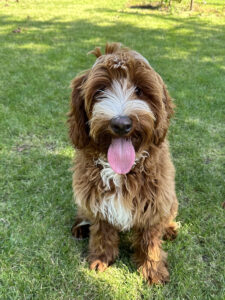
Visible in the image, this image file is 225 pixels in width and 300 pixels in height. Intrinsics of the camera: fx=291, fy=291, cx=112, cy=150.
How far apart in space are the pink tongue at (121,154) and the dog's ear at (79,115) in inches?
10.5

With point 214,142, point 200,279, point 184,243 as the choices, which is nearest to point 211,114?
point 214,142

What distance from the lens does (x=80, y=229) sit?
9.39 feet

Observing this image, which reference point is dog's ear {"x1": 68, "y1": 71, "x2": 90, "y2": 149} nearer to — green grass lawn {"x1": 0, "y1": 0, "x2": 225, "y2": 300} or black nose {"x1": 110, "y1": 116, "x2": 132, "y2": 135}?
black nose {"x1": 110, "y1": 116, "x2": 132, "y2": 135}

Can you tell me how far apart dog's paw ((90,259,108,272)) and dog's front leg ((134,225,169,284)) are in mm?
330

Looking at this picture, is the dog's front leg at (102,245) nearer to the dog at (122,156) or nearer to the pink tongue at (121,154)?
the dog at (122,156)

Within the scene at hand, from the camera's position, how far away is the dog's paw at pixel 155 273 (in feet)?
8.09

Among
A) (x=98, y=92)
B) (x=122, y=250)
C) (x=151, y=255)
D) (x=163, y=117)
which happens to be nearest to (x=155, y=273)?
(x=151, y=255)

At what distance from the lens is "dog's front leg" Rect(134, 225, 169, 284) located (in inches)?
97.3

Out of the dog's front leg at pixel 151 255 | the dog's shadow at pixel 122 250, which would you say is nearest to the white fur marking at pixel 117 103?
the dog's front leg at pixel 151 255

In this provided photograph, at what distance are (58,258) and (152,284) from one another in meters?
0.86

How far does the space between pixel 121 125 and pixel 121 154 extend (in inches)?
9.8

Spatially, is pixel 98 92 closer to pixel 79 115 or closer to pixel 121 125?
pixel 79 115

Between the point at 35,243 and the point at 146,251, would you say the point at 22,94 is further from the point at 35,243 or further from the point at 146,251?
the point at 146,251

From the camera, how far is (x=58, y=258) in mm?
2648
